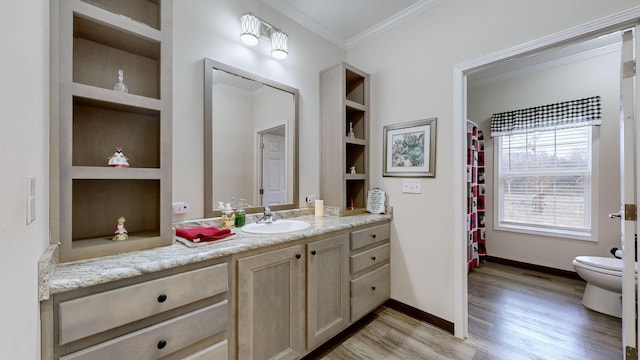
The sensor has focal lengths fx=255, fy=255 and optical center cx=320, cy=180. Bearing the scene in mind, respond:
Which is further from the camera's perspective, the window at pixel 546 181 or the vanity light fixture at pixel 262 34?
the window at pixel 546 181

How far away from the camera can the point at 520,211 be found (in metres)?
3.52

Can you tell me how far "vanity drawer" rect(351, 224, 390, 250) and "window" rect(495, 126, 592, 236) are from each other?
2.37m

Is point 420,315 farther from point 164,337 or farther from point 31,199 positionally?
point 31,199

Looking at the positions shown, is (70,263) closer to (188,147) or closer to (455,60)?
(188,147)

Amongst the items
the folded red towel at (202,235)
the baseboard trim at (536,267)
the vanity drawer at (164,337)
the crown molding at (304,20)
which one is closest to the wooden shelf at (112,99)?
the folded red towel at (202,235)

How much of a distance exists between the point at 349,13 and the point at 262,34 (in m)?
0.85

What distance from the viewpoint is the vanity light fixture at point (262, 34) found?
193 cm

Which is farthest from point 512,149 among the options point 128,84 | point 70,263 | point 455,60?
point 70,263

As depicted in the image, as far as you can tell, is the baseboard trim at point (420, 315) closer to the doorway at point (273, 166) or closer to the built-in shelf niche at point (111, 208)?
the doorway at point (273, 166)

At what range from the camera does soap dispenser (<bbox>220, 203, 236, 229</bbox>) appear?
1736 mm

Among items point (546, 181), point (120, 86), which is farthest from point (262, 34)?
point (546, 181)

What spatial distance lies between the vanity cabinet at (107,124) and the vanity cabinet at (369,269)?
4.42 ft

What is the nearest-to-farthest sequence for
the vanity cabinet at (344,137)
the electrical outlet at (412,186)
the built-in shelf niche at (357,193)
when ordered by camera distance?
the electrical outlet at (412,186), the vanity cabinet at (344,137), the built-in shelf niche at (357,193)

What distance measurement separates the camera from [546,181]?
10.9ft
